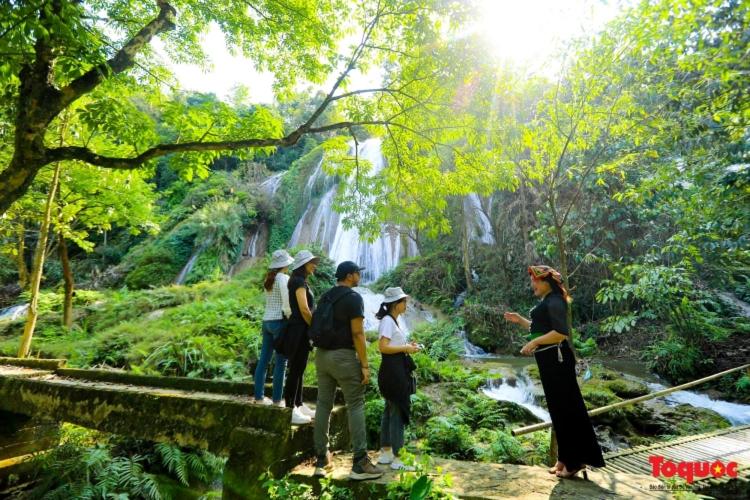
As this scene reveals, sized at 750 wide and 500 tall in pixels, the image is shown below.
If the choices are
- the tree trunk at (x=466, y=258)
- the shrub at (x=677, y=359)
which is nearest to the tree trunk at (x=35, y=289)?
the tree trunk at (x=466, y=258)

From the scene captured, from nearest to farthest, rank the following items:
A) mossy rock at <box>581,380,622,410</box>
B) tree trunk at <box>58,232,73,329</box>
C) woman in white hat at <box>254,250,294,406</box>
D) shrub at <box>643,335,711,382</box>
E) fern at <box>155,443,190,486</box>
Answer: woman in white hat at <box>254,250,294,406</box>, fern at <box>155,443,190,486</box>, mossy rock at <box>581,380,622,410</box>, shrub at <box>643,335,711,382</box>, tree trunk at <box>58,232,73,329</box>

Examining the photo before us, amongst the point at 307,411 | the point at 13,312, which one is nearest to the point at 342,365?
the point at 307,411

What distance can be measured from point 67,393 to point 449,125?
618 centimetres

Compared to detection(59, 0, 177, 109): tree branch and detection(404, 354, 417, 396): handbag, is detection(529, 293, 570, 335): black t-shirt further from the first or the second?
detection(59, 0, 177, 109): tree branch

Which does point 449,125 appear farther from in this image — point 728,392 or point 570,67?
point 728,392

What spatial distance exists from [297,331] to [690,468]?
14.5ft

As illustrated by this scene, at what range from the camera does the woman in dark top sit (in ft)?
10.3

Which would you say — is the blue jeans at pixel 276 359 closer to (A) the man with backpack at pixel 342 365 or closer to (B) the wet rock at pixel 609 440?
(A) the man with backpack at pixel 342 365

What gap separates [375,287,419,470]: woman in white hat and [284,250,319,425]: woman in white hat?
0.74 m

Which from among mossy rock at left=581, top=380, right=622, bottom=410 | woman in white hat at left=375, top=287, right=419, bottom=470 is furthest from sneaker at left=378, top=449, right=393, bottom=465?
mossy rock at left=581, top=380, right=622, bottom=410

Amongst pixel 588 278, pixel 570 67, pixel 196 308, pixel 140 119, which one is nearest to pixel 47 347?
pixel 196 308

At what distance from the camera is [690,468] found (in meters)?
4.20

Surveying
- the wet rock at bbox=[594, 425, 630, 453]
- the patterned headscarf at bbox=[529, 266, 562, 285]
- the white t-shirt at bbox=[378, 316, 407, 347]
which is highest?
the patterned headscarf at bbox=[529, 266, 562, 285]

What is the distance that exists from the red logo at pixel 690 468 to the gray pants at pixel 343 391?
3.09 metres
